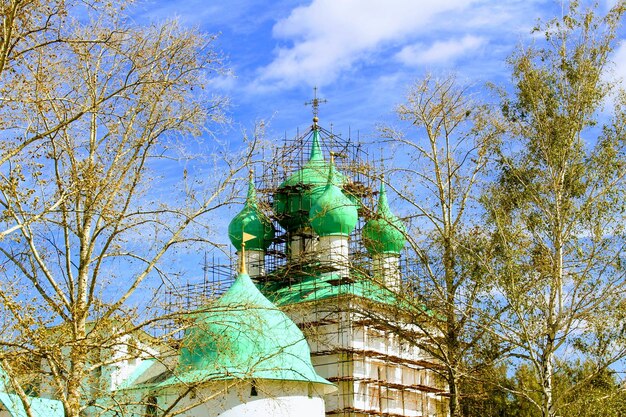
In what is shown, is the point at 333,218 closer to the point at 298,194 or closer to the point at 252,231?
the point at 298,194

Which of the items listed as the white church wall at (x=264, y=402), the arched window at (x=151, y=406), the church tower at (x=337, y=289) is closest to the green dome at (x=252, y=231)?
the church tower at (x=337, y=289)

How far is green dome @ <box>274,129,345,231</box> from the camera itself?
32.0 metres

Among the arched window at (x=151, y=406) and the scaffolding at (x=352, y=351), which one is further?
the scaffolding at (x=352, y=351)

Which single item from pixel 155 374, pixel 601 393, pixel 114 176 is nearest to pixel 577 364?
pixel 601 393

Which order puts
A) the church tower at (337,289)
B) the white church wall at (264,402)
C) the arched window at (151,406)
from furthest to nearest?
the church tower at (337,289), the white church wall at (264,402), the arched window at (151,406)

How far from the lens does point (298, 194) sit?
32.3 metres

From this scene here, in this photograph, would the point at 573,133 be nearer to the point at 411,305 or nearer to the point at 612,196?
the point at 612,196

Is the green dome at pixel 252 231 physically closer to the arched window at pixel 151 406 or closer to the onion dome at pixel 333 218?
the onion dome at pixel 333 218

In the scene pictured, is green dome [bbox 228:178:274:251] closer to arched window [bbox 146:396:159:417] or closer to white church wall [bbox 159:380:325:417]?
white church wall [bbox 159:380:325:417]

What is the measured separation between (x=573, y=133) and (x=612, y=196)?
4.70 feet

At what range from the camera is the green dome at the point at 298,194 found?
32.0 meters

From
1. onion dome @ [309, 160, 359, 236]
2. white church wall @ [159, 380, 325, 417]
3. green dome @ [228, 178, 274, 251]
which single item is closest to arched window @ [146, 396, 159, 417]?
white church wall @ [159, 380, 325, 417]

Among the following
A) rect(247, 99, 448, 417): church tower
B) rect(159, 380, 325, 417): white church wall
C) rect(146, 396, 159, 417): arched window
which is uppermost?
rect(247, 99, 448, 417): church tower

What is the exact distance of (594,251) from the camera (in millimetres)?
16375
